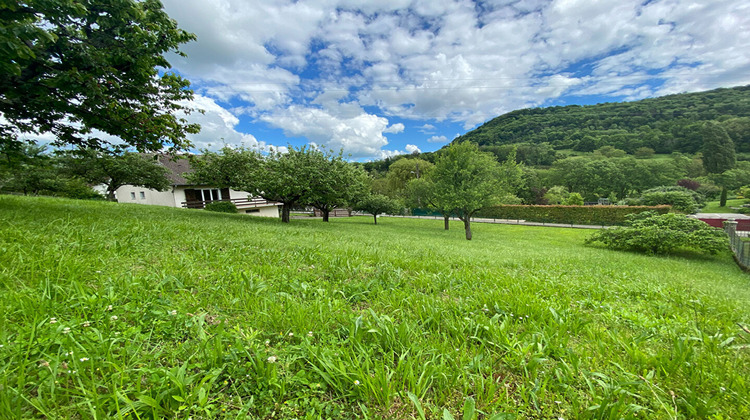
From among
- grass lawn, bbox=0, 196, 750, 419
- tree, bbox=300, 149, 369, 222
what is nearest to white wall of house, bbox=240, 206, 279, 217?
tree, bbox=300, 149, 369, 222

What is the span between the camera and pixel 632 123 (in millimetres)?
92188

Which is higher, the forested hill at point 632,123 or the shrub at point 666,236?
the forested hill at point 632,123

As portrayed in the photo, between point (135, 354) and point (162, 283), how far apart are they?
1.34 metres

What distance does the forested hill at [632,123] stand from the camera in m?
73.4

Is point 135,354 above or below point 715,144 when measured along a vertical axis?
below

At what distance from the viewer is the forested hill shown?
73438 mm

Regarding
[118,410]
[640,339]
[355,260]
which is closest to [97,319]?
[118,410]

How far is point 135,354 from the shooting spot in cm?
161

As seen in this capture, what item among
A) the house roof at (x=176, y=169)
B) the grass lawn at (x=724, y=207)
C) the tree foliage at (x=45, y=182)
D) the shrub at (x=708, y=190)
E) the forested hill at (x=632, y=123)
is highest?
the forested hill at (x=632, y=123)

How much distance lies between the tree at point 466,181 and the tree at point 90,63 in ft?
55.4

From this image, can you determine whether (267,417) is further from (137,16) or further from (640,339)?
(137,16)

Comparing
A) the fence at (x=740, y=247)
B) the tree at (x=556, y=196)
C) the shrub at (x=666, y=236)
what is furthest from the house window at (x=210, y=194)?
the tree at (x=556, y=196)

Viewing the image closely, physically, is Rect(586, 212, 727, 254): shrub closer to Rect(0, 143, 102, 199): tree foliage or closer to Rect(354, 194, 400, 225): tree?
Rect(354, 194, 400, 225): tree

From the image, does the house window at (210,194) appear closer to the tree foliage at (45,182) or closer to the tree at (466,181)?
the tree foliage at (45,182)
